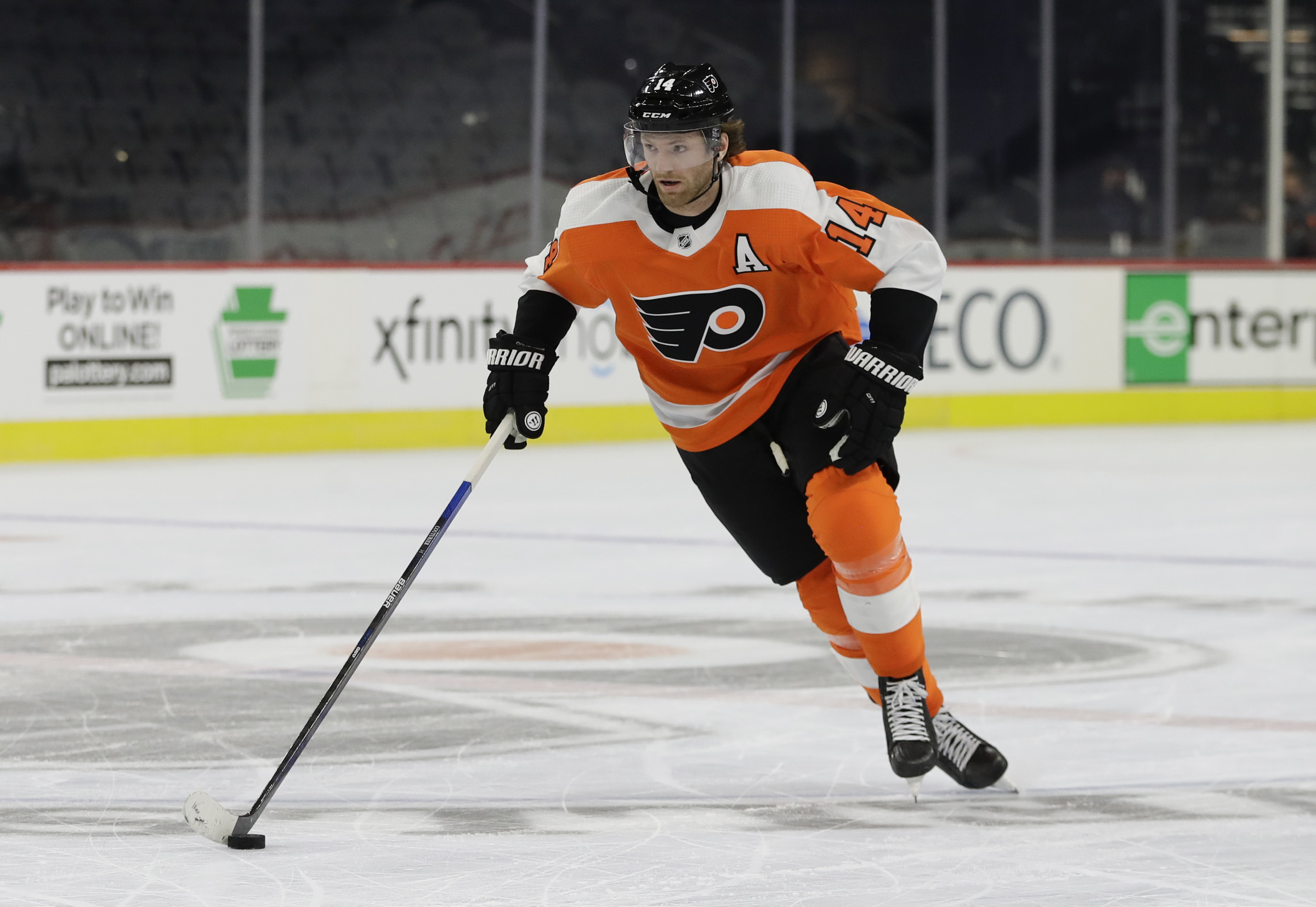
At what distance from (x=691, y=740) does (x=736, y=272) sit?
3.13ft

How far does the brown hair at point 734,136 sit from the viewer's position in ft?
10.8

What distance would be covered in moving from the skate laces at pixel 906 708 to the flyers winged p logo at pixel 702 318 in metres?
0.61

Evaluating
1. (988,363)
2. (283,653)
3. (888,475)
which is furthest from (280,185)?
(888,475)

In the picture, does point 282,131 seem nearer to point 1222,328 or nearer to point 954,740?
point 1222,328

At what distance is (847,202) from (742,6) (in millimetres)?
9994

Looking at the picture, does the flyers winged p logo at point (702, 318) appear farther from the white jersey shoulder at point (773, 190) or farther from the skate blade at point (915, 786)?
the skate blade at point (915, 786)

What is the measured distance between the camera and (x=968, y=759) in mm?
3324

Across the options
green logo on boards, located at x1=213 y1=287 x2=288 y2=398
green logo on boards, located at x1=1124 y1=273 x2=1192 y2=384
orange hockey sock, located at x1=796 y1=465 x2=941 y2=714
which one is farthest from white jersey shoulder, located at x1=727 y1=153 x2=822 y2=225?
green logo on boards, located at x1=1124 y1=273 x2=1192 y2=384

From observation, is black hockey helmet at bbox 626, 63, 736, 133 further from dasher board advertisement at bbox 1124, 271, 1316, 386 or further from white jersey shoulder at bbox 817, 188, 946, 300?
dasher board advertisement at bbox 1124, 271, 1316, 386

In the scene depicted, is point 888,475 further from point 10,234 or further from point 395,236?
point 395,236

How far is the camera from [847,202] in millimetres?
3287

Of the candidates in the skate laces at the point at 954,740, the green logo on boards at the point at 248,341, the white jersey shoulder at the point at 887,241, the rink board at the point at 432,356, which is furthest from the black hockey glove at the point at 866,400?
the green logo on boards at the point at 248,341

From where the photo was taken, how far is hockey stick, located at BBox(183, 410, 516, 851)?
2963 mm

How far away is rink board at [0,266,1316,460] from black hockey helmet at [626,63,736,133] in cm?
637
